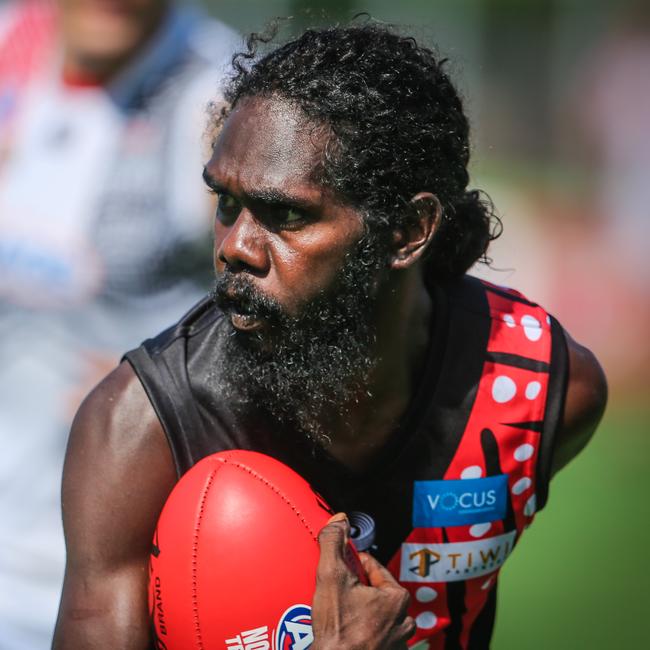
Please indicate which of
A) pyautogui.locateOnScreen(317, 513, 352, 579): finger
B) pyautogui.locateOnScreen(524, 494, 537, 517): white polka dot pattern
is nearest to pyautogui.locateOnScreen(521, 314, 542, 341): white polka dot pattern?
pyautogui.locateOnScreen(524, 494, 537, 517): white polka dot pattern

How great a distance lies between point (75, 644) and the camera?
Answer: 247 centimetres

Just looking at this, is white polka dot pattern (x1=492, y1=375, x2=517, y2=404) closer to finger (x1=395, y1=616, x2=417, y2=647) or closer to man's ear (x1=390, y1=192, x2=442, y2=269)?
man's ear (x1=390, y1=192, x2=442, y2=269)

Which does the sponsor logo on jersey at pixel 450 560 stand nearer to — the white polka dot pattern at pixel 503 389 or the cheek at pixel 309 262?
the white polka dot pattern at pixel 503 389

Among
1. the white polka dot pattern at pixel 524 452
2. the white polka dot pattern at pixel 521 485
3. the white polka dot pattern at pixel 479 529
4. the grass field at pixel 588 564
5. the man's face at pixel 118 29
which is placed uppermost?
the man's face at pixel 118 29

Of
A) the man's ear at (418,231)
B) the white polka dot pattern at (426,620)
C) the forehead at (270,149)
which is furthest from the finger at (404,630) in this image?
the forehead at (270,149)

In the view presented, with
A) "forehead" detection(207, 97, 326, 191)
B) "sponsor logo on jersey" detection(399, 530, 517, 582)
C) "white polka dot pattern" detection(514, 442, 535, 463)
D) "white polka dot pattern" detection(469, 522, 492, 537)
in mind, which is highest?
"forehead" detection(207, 97, 326, 191)

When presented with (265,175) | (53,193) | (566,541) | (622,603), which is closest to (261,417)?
(265,175)

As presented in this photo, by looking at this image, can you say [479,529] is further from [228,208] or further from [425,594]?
[228,208]

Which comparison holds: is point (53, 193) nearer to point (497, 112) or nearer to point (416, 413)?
point (416, 413)

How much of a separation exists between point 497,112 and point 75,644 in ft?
34.0

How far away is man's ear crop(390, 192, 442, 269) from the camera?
2768 millimetres

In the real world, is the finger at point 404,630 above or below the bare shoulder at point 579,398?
below

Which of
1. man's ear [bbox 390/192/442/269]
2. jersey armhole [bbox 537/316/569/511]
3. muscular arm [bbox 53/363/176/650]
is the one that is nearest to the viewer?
muscular arm [bbox 53/363/176/650]

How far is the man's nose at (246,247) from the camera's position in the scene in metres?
2.50
